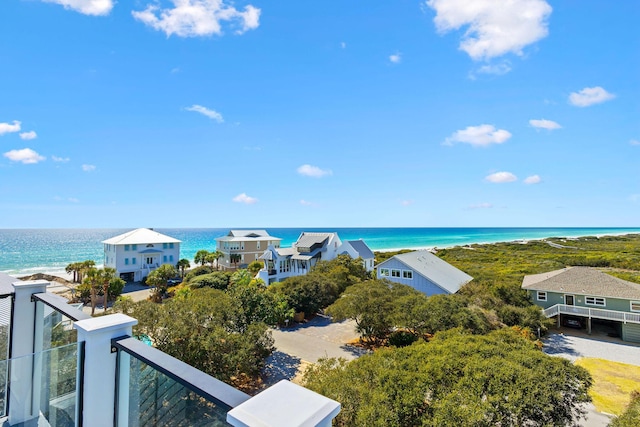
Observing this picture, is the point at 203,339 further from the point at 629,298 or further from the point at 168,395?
the point at 629,298

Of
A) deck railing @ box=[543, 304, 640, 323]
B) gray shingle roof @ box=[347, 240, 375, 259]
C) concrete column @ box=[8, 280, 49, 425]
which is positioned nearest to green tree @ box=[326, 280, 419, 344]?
deck railing @ box=[543, 304, 640, 323]

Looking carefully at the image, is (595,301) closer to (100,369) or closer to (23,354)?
(100,369)

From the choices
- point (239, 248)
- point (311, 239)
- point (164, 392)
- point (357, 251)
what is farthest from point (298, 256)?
point (164, 392)

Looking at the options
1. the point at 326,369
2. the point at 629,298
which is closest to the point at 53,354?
the point at 326,369

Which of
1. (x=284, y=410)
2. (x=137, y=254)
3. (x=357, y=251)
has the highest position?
(x=284, y=410)

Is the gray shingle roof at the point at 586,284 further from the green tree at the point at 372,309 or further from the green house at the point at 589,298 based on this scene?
the green tree at the point at 372,309
